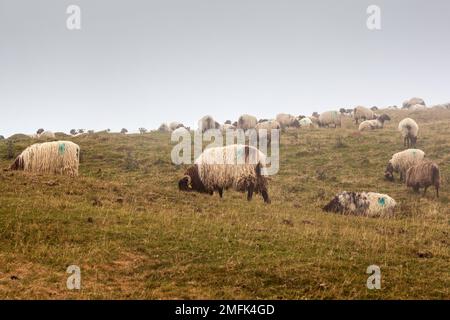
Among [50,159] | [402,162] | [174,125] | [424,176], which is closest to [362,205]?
[424,176]

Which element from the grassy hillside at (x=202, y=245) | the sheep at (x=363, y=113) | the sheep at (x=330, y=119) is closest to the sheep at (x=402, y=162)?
the grassy hillside at (x=202, y=245)

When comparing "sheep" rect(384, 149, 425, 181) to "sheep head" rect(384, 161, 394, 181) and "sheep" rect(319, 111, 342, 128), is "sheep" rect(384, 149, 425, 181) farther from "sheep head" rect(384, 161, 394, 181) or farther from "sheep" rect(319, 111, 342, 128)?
"sheep" rect(319, 111, 342, 128)

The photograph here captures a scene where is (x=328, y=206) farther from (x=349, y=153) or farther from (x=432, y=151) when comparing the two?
(x=432, y=151)

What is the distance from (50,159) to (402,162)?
19.1 metres

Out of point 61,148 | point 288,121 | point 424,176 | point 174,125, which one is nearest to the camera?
point 61,148

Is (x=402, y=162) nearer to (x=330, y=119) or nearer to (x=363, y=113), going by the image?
(x=330, y=119)

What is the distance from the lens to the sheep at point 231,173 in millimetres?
19188

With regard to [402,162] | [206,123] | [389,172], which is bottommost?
[389,172]

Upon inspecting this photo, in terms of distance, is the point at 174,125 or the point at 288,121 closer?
the point at 288,121

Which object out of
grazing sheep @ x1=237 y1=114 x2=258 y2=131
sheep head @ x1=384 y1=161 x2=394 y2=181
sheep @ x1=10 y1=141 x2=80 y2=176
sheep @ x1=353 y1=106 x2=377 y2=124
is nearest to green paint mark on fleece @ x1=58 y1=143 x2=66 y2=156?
sheep @ x1=10 y1=141 x2=80 y2=176

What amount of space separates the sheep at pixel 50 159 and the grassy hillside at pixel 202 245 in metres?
2.79

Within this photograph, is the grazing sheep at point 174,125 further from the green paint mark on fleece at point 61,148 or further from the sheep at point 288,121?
the green paint mark on fleece at point 61,148

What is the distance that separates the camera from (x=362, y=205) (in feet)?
60.0

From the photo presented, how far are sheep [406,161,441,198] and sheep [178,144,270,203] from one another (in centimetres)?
832
